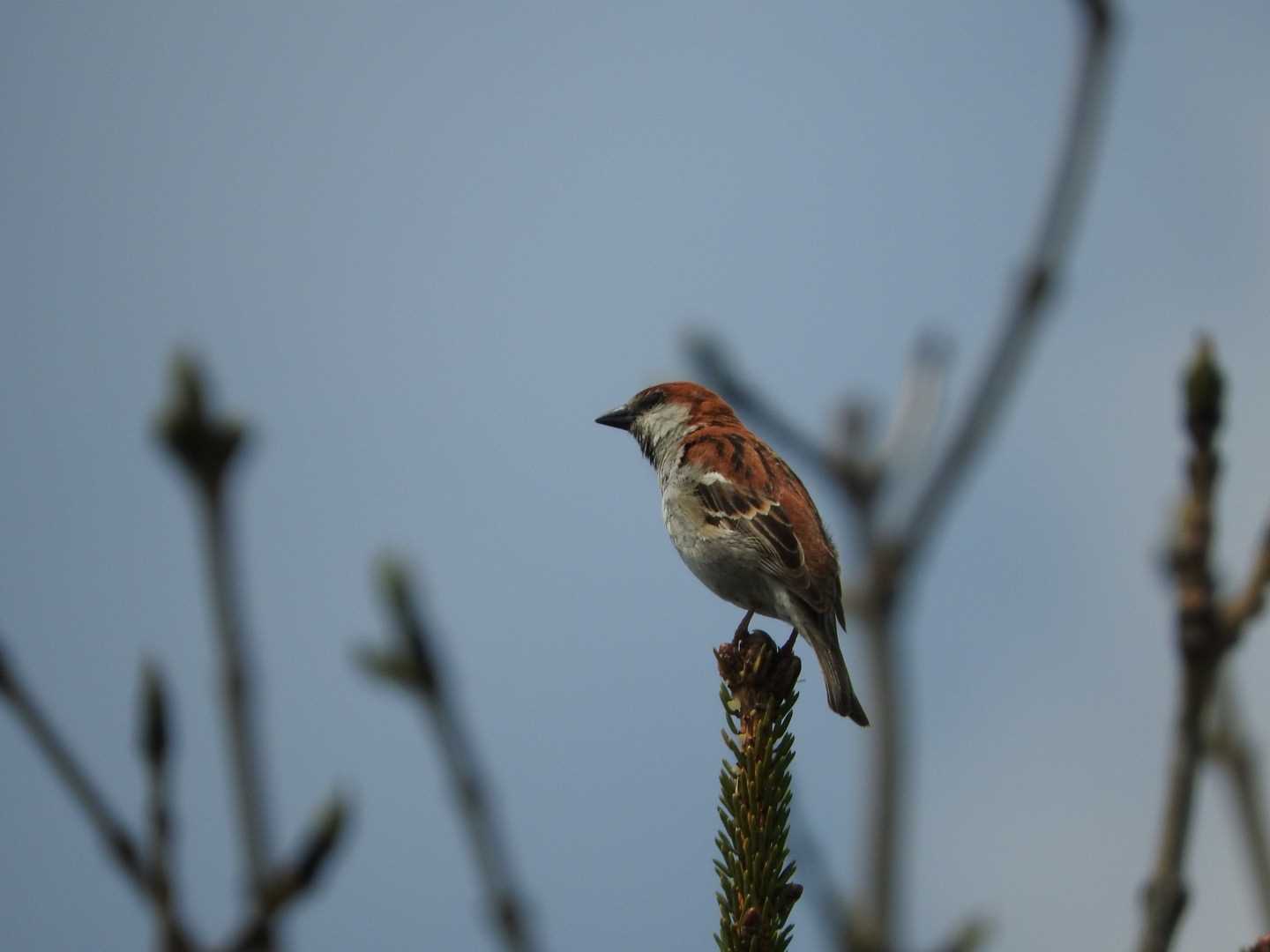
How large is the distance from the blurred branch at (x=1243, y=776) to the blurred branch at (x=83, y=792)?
2566 mm

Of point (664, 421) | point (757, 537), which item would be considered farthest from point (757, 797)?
point (664, 421)

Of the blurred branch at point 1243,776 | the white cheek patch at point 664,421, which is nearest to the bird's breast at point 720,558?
the white cheek patch at point 664,421

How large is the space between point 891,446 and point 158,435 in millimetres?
3414

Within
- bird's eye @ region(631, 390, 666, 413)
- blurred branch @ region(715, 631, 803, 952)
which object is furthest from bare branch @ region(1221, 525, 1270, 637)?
bird's eye @ region(631, 390, 666, 413)

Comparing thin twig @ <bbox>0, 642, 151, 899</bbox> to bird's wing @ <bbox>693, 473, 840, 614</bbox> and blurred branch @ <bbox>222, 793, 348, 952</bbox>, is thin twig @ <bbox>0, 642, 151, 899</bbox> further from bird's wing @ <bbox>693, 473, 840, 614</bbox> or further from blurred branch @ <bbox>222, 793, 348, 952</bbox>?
bird's wing @ <bbox>693, 473, 840, 614</bbox>

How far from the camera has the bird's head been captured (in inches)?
325

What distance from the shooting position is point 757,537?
664cm

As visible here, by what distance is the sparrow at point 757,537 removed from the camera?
641cm

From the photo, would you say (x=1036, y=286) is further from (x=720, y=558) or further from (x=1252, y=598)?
(x=720, y=558)

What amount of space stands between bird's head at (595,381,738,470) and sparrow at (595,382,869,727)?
15.2 inches

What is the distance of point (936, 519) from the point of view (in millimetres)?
4699

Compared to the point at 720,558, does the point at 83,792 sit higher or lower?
lower

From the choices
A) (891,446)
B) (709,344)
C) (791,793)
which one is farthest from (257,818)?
(709,344)

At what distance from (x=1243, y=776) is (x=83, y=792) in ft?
9.92
